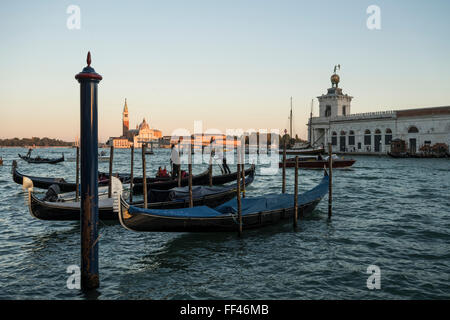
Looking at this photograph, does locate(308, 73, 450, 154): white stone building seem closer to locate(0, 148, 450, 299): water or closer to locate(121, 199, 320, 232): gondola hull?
locate(0, 148, 450, 299): water

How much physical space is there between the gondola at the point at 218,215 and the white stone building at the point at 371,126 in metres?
54.6

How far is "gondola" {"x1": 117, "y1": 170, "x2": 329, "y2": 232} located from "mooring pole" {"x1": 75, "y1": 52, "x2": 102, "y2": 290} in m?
1.82

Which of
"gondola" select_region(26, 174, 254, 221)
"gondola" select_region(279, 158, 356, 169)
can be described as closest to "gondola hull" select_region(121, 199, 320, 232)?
"gondola" select_region(26, 174, 254, 221)

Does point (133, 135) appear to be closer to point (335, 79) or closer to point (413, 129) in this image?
point (335, 79)

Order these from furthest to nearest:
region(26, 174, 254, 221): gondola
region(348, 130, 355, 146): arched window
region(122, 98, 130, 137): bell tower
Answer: region(122, 98, 130, 137): bell tower < region(348, 130, 355, 146): arched window < region(26, 174, 254, 221): gondola

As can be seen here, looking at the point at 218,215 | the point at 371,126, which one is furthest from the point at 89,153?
the point at 371,126

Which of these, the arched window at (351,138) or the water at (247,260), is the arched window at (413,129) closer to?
the arched window at (351,138)

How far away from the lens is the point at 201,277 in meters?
7.07

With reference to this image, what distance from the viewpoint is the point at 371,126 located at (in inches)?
2621

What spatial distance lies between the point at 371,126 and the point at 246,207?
62.7m

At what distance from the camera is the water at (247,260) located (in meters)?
6.43

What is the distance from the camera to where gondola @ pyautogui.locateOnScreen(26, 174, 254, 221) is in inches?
383
